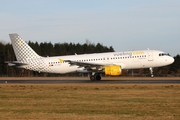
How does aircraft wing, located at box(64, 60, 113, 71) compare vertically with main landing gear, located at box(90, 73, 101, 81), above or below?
above

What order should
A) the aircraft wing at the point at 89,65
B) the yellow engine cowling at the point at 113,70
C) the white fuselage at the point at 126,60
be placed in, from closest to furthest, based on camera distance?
1. the yellow engine cowling at the point at 113,70
2. the aircraft wing at the point at 89,65
3. the white fuselage at the point at 126,60

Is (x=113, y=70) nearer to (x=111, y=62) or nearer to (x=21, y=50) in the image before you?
(x=111, y=62)

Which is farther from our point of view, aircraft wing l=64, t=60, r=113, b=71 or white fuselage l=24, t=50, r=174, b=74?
white fuselage l=24, t=50, r=174, b=74

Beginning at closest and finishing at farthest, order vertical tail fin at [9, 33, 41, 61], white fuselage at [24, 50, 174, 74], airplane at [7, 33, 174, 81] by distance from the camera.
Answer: airplane at [7, 33, 174, 81]
white fuselage at [24, 50, 174, 74]
vertical tail fin at [9, 33, 41, 61]

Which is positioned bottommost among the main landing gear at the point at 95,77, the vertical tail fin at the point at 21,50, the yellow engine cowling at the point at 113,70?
the main landing gear at the point at 95,77

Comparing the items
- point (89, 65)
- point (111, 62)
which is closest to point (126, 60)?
point (111, 62)

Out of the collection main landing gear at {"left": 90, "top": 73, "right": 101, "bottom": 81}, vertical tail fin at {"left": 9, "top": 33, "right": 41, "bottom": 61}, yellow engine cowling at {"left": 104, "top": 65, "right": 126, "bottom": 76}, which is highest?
vertical tail fin at {"left": 9, "top": 33, "right": 41, "bottom": 61}

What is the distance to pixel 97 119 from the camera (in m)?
14.7

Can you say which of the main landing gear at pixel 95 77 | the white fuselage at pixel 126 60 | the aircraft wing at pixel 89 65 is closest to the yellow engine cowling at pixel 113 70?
the aircraft wing at pixel 89 65

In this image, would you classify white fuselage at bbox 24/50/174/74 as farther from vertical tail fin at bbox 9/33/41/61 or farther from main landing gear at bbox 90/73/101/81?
vertical tail fin at bbox 9/33/41/61

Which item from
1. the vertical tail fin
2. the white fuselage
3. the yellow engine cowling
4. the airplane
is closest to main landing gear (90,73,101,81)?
the airplane

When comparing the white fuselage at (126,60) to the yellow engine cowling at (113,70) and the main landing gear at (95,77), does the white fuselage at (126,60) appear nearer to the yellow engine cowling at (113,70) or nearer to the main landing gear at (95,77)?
the yellow engine cowling at (113,70)

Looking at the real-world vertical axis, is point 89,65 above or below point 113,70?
above

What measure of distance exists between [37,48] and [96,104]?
3194 inches
